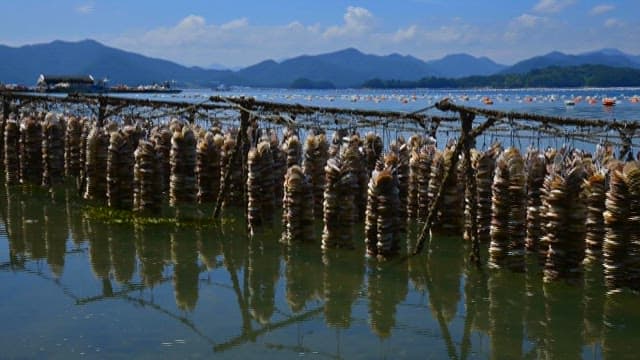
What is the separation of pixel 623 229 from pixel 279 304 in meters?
7.37

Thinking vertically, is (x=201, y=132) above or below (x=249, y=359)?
above

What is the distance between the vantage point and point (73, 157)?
31031 mm

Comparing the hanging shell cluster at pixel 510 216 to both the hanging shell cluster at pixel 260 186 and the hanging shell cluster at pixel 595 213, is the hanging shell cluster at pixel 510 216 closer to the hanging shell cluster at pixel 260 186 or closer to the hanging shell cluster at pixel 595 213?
the hanging shell cluster at pixel 595 213

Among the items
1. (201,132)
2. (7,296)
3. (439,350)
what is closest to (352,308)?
(439,350)

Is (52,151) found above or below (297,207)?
above

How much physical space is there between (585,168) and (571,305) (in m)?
3.32

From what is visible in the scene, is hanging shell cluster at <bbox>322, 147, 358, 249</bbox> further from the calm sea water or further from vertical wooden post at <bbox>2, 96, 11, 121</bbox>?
vertical wooden post at <bbox>2, 96, 11, 121</bbox>

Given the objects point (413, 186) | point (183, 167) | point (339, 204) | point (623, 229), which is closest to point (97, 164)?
point (183, 167)

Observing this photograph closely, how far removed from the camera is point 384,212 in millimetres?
17156

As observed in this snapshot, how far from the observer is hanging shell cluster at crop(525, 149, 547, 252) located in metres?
17.4

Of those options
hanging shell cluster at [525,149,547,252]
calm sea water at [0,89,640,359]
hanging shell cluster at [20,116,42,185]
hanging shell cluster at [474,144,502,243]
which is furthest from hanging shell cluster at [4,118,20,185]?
hanging shell cluster at [525,149,547,252]

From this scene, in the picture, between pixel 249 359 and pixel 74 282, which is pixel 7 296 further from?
pixel 249 359

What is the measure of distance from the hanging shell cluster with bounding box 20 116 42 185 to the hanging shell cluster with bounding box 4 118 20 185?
2.43 feet

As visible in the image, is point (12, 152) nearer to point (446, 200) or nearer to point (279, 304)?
point (446, 200)
